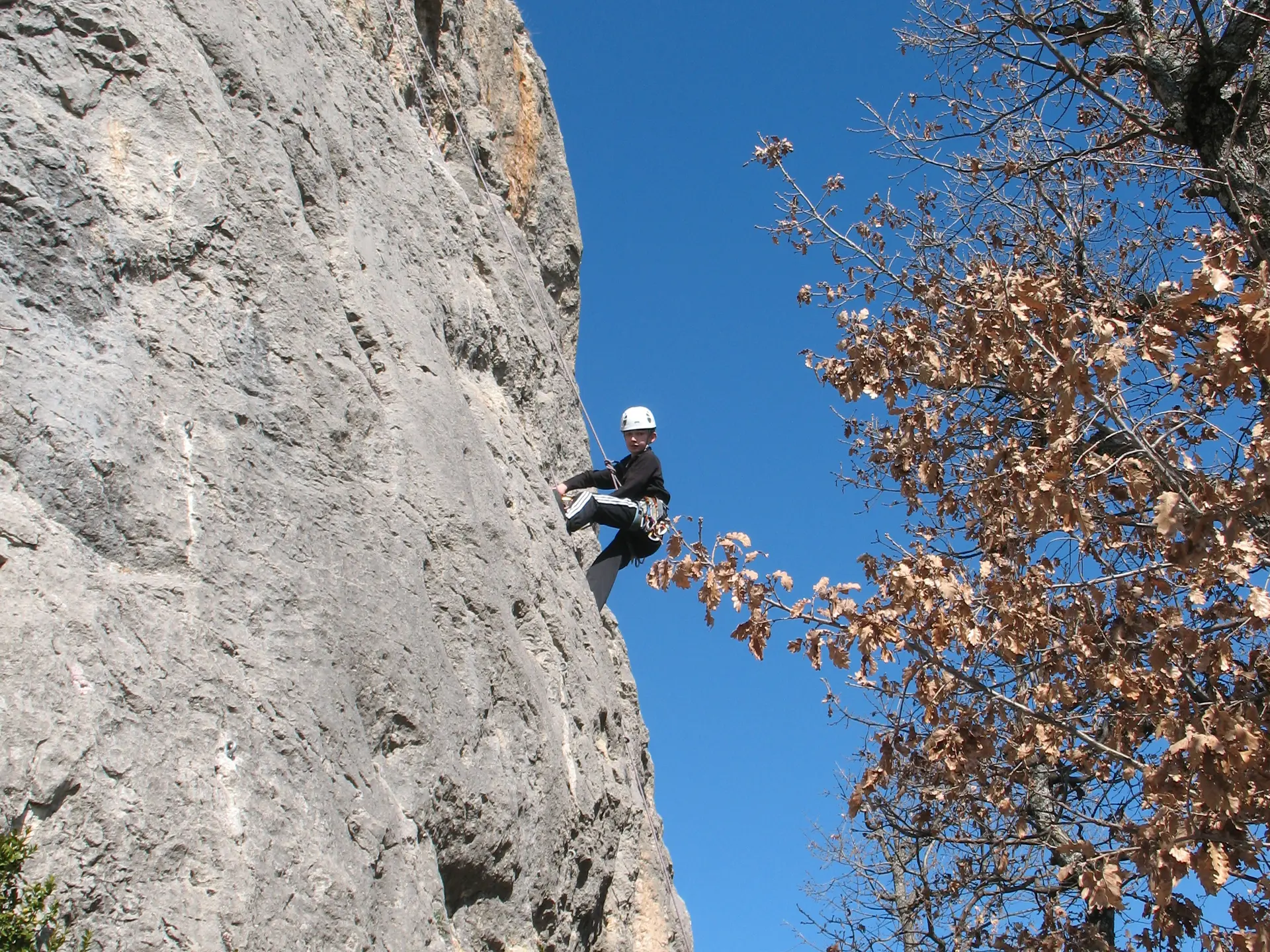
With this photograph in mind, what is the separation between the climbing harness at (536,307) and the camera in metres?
7.96

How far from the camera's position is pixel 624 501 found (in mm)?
8656

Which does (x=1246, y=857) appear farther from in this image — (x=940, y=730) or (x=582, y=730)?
(x=582, y=730)

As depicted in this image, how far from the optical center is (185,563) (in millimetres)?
4457

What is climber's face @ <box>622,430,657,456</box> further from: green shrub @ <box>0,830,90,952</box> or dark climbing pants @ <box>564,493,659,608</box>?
green shrub @ <box>0,830,90,952</box>

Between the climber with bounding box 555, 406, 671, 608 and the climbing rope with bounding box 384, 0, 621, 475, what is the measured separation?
0.15 metres

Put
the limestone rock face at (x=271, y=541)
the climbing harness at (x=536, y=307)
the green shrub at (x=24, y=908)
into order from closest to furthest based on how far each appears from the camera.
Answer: the green shrub at (x=24, y=908) < the limestone rock face at (x=271, y=541) < the climbing harness at (x=536, y=307)

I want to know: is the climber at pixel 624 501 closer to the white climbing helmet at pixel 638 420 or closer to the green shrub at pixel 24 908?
the white climbing helmet at pixel 638 420

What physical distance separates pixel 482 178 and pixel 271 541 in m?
5.15

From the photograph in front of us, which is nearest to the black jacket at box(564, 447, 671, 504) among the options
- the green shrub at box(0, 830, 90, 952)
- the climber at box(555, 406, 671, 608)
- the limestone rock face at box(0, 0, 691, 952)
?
the climber at box(555, 406, 671, 608)

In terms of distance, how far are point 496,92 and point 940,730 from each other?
21.1ft

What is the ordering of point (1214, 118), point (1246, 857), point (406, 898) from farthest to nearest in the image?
1. point (1214, 118)
2. point (1246, 857)
3. point (406, 898)

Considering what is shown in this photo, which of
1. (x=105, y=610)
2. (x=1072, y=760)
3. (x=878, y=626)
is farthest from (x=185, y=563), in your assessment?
(x=1072, y=760)

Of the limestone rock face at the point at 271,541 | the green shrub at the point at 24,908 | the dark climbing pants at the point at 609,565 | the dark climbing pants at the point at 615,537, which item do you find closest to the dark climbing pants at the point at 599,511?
the dark climbing pants at the point at 615,537

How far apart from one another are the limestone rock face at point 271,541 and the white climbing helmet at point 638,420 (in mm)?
1280
